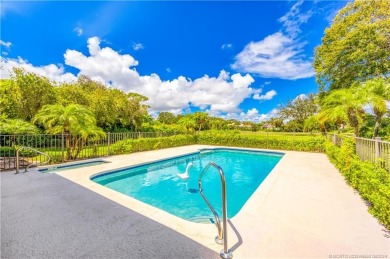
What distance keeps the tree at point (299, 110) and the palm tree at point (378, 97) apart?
29.3 meters

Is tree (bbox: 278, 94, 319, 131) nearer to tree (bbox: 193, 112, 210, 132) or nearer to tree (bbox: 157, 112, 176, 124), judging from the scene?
tree (bbox: 193, 112, 210, 132)

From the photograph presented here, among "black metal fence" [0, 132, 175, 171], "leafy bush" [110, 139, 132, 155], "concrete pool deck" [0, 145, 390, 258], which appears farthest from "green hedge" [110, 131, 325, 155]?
"concrete pool deck" [0, 145, 390, 258]

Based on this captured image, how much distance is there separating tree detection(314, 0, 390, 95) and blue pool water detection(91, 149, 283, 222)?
8.52m

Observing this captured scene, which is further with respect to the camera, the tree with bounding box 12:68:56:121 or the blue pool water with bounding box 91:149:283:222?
the tree with bounding box 12:68:56:121

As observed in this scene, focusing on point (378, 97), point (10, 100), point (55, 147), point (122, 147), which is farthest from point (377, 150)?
point (10, 100)

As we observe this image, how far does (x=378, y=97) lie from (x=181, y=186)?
25.3 ft

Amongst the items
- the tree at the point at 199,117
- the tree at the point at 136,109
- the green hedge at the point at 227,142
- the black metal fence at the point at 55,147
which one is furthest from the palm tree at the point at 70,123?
the tree at the point at 136,109

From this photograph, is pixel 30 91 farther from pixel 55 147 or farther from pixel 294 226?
pixel 294 226

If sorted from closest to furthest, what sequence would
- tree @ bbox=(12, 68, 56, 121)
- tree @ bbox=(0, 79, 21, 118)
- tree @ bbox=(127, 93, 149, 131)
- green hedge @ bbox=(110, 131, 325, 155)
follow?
1. green hedge @ bbox=(110, 131, 325, 155)
2. tree @ bbox=(0, 79, 21, 118)
3. tree @ bbox=(12, 68, 56, 121)
4. tree @ bbox=(127, 93, 149, 131)

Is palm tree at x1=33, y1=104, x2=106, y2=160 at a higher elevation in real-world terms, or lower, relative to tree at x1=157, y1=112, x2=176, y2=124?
lower

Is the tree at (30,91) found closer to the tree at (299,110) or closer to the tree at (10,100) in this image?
the tree at (10,100)

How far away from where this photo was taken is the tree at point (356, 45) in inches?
417

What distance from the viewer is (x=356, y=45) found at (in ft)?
37.6

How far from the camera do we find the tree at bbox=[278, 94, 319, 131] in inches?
Result: 1342
